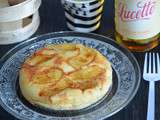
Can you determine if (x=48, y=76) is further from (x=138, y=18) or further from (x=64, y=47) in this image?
(x=138, y=18)

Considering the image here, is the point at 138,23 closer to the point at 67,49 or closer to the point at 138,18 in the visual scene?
the point at 138,18

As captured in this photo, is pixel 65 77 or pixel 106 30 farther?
pixel 106 30

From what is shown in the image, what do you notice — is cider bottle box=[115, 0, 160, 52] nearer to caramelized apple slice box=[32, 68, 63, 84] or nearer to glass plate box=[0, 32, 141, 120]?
glass plate box=[0, 32, 141, 120]

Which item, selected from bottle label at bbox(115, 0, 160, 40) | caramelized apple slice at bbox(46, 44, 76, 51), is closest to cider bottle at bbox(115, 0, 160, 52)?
bottle label at bbox(115, 0, 160, 40)

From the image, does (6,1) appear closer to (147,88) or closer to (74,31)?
(74,31)

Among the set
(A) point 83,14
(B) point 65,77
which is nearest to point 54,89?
(B) point 65,77

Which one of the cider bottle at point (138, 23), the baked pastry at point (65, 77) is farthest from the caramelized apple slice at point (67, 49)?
the cider bottle at point (138, 23)

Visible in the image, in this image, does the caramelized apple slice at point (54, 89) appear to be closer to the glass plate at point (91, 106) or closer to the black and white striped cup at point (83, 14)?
the glass plate at point (91, 106)
